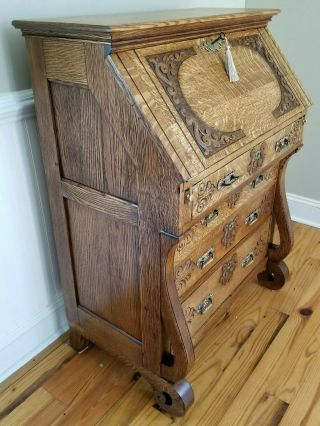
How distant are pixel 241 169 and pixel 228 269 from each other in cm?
42

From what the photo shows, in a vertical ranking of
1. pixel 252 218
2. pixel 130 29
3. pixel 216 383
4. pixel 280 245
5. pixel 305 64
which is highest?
pixel 130 29

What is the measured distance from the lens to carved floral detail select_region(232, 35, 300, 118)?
124 cm

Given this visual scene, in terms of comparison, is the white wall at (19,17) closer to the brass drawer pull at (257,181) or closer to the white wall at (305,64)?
the brass drawer pull at (257,181)

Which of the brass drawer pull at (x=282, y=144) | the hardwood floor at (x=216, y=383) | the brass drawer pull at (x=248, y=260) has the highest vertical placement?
the brass drawer pull at (x=282, y=144)

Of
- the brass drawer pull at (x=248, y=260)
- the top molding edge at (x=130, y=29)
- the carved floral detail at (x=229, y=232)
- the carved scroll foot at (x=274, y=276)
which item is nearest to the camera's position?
the top molding edge at (x=130, y=29)

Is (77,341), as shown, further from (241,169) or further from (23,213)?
(241,169)

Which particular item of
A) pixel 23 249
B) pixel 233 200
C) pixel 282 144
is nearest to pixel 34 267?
pixel 23 249

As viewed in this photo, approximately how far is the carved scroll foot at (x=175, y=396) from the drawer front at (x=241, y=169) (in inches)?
21.9

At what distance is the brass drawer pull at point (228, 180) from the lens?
965 mm

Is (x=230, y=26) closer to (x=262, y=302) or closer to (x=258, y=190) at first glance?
(x=258, y=190)

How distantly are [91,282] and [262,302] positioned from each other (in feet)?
2.63

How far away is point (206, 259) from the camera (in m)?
1.18

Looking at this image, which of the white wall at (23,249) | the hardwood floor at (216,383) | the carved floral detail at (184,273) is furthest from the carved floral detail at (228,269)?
the white wall at (23,249)

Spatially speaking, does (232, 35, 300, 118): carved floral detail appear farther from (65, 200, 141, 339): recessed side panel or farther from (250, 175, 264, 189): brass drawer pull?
(65, 200, 141, 339): recessed side panel
